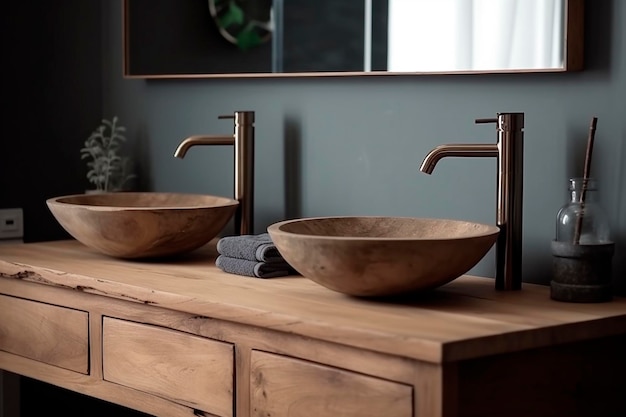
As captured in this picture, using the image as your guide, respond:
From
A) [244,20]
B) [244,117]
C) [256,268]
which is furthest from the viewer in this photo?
[244,20]

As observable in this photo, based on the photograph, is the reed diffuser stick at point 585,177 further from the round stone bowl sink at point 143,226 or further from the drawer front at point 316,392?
the round stone bowl sink at point 143,226

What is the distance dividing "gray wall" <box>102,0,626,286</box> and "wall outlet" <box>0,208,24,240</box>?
0.32 meters

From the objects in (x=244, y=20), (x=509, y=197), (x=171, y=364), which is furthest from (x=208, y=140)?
(x=509, y=197)

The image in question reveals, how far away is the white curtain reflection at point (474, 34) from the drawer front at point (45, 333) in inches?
30.5

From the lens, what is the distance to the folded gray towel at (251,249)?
1.87 m

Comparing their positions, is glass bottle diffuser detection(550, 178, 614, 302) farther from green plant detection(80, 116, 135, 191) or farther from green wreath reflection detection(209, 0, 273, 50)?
green plant detection(80, 116, 135, 191)

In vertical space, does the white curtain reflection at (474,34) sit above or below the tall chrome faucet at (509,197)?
above

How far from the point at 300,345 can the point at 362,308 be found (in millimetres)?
117

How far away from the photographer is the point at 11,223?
2.55 m

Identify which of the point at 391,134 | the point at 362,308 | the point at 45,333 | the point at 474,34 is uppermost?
the point at 474,34

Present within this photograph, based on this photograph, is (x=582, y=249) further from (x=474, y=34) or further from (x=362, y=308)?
(x=474, y=34)

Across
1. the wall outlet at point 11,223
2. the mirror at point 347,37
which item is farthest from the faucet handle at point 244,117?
the wall outlet at point 11,223

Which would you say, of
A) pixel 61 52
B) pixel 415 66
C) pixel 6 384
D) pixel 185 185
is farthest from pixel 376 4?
pixel 6 384

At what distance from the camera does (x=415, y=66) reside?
1.96 meters
